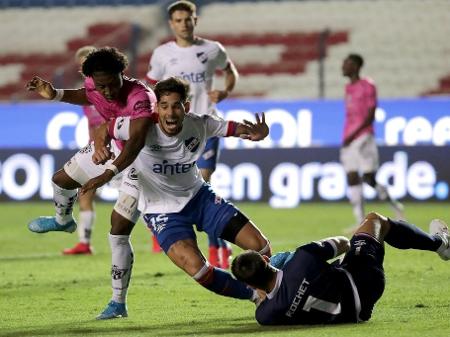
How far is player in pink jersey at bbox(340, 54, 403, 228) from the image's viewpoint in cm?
1527

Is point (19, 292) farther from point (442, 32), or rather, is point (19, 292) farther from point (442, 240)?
point (442, 32)

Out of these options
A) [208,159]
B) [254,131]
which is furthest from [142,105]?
[208,159]

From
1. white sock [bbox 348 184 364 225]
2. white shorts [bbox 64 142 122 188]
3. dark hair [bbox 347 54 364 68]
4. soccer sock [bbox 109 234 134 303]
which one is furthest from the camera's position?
white sock [bbox 348 184 364 225]

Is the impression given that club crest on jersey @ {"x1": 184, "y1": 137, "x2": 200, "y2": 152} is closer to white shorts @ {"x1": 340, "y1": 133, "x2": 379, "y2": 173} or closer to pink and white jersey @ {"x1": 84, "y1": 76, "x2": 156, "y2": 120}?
pink and white jersey @ {"x1": 84, "y1": 76, "x2": 156, "y2": 120}

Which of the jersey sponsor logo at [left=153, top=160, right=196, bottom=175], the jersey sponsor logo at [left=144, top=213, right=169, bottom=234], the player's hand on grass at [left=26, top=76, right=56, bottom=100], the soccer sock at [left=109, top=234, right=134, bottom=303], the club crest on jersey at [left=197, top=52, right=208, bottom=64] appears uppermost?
the club crest on jersey at [left=197, top=52, right=208, bottom=64]

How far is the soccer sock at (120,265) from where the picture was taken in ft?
27.1

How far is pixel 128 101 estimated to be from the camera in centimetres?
853

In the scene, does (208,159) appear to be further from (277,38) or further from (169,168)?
(277,38)

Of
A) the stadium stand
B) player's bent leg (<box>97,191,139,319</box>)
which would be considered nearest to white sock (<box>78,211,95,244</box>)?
player's bent leg (<box>97,191,139,319</box>)

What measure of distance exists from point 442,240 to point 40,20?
62.9 ft

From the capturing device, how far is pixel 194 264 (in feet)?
25.5

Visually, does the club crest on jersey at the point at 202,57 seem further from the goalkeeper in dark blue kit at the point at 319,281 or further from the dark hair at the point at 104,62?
the goalkeeper in dark blue kit at the point at 319,281

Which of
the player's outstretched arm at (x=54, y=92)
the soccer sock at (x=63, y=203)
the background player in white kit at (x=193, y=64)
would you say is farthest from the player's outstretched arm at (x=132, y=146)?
the background player in white kit at (x=193, y=64)

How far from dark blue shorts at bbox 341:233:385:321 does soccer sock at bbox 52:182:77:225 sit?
9.15ft
